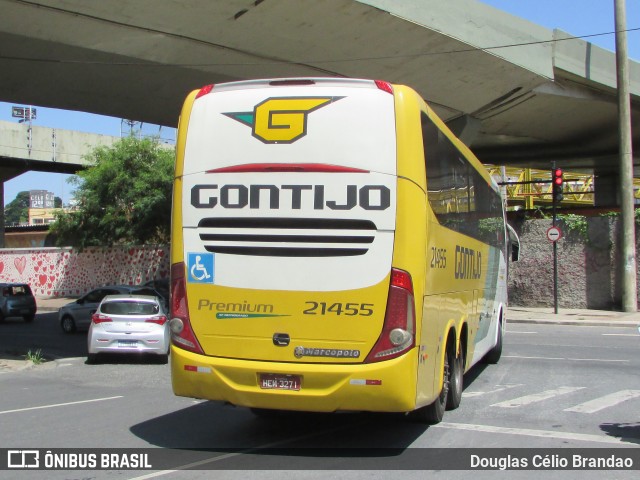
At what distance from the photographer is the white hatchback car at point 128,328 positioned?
602 inches

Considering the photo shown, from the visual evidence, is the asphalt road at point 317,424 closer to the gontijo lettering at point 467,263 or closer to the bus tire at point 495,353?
the bus tire at point 495,353

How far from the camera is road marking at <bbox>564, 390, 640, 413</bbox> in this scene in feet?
31.3

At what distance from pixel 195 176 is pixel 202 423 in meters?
3.31

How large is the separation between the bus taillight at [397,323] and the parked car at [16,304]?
26388 millimetres

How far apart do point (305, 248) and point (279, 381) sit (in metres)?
1.33

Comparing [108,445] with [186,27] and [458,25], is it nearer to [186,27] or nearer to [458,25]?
[186,27]

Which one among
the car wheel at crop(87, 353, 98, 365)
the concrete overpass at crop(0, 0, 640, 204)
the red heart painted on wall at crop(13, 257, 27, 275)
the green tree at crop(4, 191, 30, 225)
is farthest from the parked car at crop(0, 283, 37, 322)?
the green tree at crop(4, 191, 30, 225)

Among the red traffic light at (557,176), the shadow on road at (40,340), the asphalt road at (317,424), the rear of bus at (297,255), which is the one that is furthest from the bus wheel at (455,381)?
the red traffic light at (557,176)

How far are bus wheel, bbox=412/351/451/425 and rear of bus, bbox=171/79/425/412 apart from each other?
1622mm

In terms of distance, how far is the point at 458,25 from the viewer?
20.9 m

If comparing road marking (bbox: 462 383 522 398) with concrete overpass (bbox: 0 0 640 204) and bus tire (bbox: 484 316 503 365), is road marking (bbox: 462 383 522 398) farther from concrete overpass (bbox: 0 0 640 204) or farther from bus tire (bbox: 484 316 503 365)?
concrete overpass (bbox: 0 0 640 204)

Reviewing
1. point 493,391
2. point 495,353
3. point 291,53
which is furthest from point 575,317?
point 493,391

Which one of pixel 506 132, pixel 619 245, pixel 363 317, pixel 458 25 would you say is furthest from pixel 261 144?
pixel 506 132

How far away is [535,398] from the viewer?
410 inches
